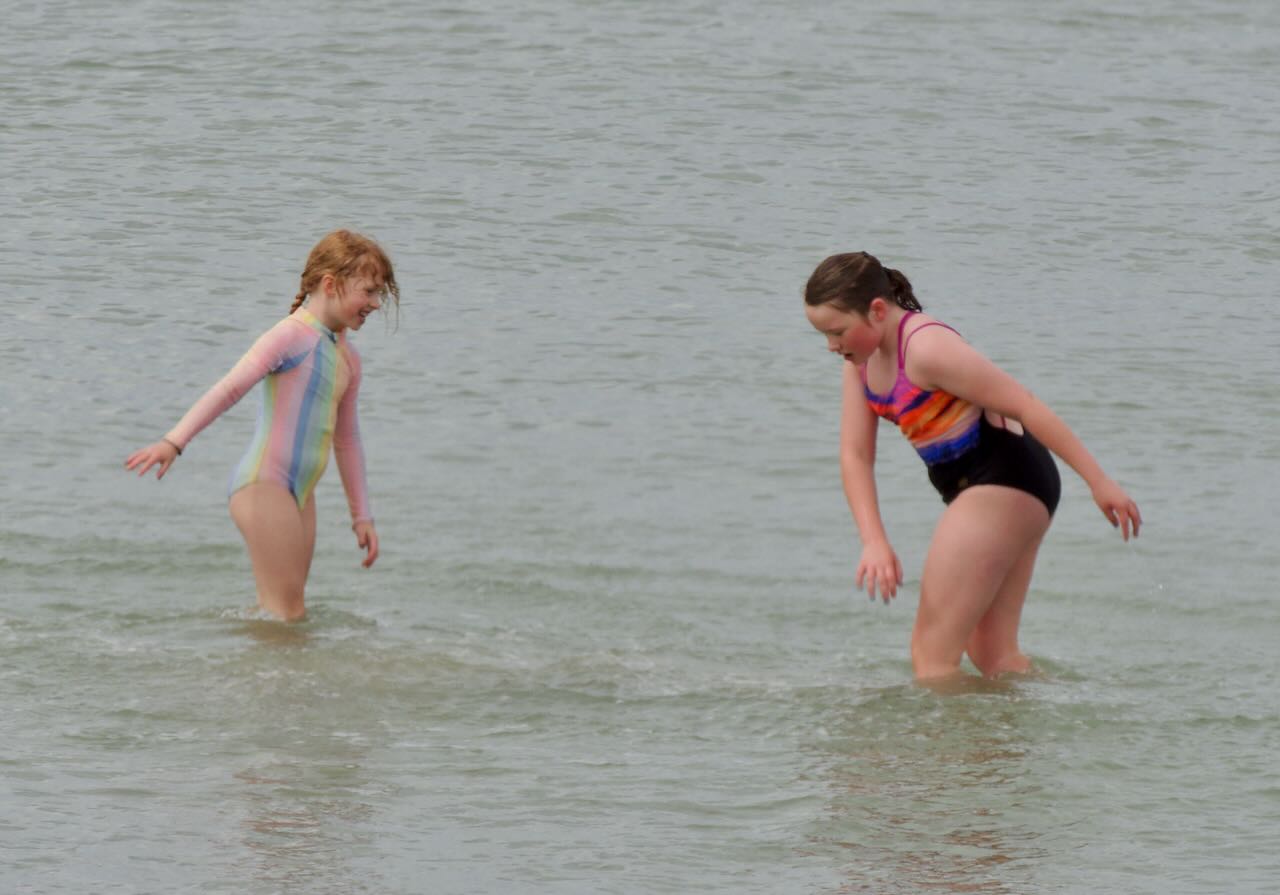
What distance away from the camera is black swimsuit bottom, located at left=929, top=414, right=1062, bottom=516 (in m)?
7.41

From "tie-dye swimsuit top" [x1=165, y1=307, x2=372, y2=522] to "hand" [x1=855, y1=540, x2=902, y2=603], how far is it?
6.73 feet

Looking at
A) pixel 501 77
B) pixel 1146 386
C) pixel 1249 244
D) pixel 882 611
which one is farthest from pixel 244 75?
pixel 882 611

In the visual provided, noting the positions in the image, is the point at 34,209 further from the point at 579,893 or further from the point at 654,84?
the point at 579,893

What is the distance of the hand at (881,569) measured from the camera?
704cm

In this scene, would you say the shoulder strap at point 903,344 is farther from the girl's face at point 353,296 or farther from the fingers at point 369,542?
the fingers at point 369,542

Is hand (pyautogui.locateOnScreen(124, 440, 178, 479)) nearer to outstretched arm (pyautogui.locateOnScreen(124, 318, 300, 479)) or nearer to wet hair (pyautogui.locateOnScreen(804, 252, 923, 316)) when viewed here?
outstretched arm (pyautogui.locateOnScreen(124, 318, 300, 479))

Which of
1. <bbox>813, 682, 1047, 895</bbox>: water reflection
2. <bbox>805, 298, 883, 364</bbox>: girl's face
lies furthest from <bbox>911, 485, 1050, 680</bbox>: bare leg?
<bbox>805, 298, 883, 364</bbox>: girl's face

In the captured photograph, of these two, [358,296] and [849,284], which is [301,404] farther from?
[849,284]

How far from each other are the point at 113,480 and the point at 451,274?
4634 mm

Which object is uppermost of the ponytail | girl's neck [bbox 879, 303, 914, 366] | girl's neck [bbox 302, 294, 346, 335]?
the ponytail

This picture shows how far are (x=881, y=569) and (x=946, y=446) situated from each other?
57cm

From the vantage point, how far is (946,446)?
7.42 m

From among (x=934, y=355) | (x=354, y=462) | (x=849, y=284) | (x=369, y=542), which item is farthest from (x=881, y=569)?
(x=354, y=462)

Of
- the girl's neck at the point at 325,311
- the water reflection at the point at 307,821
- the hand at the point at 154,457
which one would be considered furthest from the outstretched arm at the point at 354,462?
the water reflection at the point at 307,821
